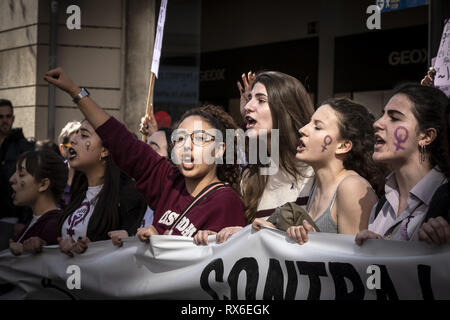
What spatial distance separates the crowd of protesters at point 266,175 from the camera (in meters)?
3.91

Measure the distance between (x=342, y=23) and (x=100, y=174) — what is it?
8.70 metres

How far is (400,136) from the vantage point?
393 centimetres

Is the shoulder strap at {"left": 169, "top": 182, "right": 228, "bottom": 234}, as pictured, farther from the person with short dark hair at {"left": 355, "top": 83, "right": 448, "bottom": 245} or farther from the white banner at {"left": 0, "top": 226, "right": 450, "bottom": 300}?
the person with short dark hair at {"left": 355, "top": 83, "right": 448, "bottom": 245}

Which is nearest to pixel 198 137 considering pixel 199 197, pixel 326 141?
pixel 199 197

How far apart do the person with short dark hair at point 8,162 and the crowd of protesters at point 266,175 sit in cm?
164

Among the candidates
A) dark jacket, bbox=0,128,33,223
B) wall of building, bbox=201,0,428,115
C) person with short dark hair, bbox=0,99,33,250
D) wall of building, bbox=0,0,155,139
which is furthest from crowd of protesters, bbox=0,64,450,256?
wall of building, bbox=201,0,428,115

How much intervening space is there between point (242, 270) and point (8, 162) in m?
4.90

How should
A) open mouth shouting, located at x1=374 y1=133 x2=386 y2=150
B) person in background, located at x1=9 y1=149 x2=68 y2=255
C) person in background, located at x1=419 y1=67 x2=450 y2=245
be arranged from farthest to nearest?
person in background, located at x1=9 y1=149 x2=68 y2=255 < open mouth shouting, located at x1=374 y1=133 x2=386 y2=150 < person in background, located at x1=419 y1=67 x2=450 y2=245

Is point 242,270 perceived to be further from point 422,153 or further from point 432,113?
point 432,113

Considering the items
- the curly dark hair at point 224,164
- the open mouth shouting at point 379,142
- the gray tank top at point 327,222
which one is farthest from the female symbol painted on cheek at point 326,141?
the curly dark hair at point 224,164

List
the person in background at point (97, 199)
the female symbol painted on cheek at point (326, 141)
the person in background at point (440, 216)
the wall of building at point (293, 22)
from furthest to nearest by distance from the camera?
the wall of building at point (293, 22) → the person in background at point (97, 199) → the female symbol painted on cheek at point (326, 141) → the person in background at point (440, 216)

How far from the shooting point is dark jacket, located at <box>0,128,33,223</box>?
26.5 ft

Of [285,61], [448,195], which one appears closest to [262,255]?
[448,195]

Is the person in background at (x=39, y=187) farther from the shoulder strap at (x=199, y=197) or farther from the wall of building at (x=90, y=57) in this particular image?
the wall of building at (x=90, y=57)
